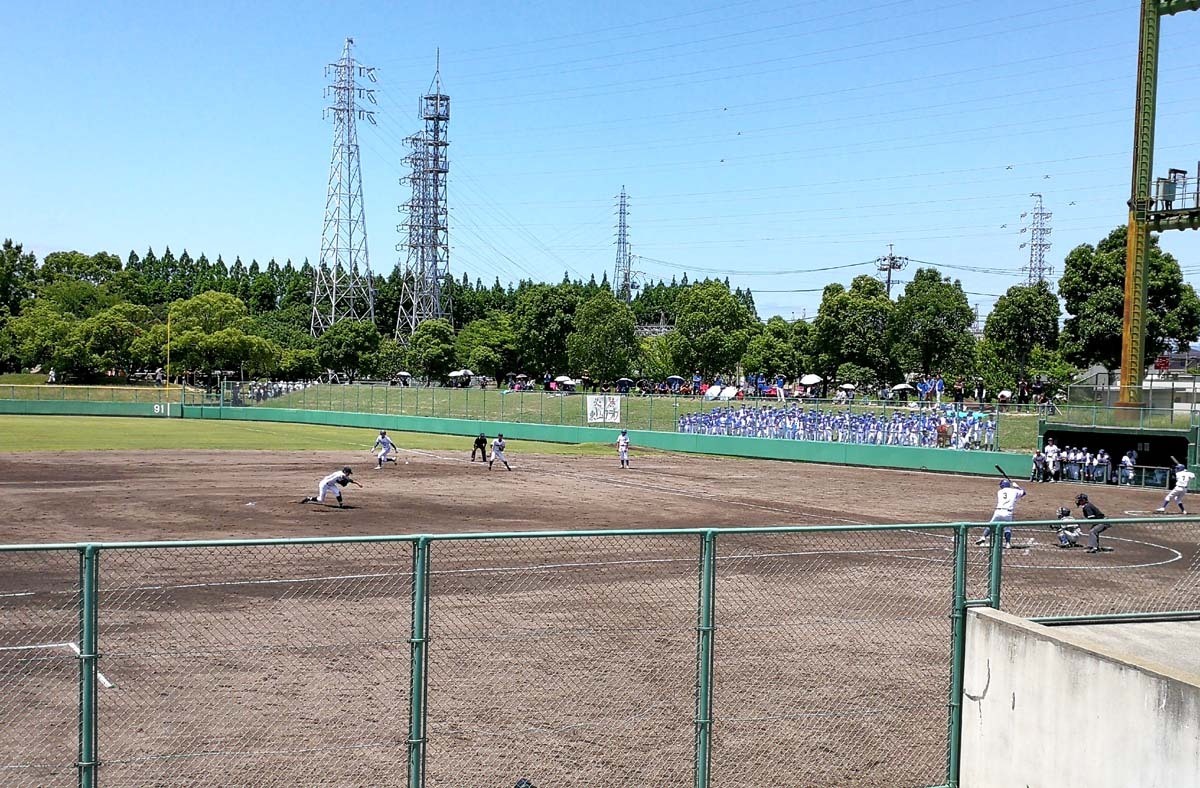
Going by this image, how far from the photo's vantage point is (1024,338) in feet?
214

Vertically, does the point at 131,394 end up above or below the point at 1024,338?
below

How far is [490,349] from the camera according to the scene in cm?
10762

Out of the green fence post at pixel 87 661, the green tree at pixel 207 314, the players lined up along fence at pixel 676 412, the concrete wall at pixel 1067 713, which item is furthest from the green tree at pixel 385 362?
the green fence post at pixel 87 661

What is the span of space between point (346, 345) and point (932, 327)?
192 ft

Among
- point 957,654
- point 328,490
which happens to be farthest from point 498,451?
point 957,654

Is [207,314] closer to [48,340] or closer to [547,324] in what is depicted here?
[48,340]

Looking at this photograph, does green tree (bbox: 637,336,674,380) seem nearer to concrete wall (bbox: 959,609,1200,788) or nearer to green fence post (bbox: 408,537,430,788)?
concrete wall (bbox: 959,609,1200,788)

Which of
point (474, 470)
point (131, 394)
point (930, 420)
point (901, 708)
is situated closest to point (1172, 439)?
point (930, 420)

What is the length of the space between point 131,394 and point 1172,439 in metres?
67.8

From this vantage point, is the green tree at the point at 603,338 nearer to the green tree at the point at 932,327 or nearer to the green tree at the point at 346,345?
the green tree at the point at 932,327

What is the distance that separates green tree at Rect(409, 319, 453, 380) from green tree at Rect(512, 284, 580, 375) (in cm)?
857

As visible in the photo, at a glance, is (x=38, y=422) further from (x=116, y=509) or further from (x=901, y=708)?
(x=901, y=708)

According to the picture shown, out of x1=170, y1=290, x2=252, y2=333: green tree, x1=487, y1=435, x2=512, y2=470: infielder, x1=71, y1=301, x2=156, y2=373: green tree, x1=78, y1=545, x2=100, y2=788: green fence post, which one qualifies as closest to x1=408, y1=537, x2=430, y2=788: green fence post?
x1=78, y1=545, x2=100, y2=788: green fence post

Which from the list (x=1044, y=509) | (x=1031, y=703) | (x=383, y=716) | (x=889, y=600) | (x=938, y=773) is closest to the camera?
(x=1031, y=703)
